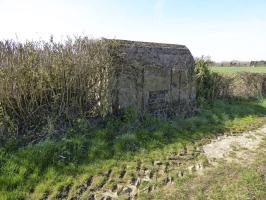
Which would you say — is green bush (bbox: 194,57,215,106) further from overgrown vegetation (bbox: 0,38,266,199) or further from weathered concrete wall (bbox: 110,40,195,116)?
overgrown vegetation (bbox: 0,38,266,199)

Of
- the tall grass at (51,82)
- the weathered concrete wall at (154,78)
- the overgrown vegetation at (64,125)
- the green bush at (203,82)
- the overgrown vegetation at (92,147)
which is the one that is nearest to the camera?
the overgrown vegetation at (92,147)

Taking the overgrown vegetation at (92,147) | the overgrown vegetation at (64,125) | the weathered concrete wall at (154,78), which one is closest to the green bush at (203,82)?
the weathered concrete wall at (154,78)

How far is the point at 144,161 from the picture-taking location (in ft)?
20.3

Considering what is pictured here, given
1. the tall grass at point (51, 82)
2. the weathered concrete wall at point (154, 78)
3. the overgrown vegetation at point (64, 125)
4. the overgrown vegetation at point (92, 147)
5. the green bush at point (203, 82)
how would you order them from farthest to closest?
the green bush at point (203, 82), the weathered concrete wall at point (154, 78), the tall grass at point (51, 82), the overgrown vegetation at point (64, 125), the overgrown vegetation at point (92, 147)

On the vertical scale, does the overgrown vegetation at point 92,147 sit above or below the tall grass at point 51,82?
below

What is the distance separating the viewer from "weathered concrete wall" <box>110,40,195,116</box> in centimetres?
892

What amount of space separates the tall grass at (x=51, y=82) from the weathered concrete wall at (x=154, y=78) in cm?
73

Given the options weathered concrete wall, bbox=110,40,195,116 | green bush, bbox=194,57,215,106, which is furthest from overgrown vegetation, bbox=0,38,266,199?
green bush, bbox=194,57,215,106

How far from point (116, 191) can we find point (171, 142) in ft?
9.87

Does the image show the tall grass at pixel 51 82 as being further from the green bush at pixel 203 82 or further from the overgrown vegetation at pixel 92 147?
the green bush at pixel 203 82

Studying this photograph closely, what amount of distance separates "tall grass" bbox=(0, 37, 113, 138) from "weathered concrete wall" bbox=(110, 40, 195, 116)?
2.38 ft

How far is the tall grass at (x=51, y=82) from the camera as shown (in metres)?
6.69

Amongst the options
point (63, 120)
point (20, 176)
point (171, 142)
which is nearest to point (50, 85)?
point (63, 120)

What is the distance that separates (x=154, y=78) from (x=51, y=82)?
4044 millimetres
